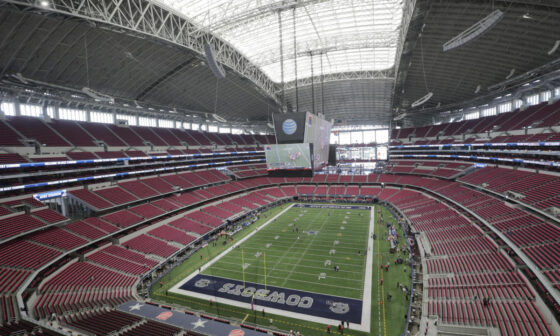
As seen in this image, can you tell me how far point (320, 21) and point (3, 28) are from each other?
96.1 ft

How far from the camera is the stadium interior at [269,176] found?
1730 cm

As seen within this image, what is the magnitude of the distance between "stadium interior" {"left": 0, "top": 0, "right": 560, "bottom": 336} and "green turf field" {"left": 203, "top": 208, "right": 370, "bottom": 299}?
0.25 metres

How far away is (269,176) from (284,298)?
40.7ft

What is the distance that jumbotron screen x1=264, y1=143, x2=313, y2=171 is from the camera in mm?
24102

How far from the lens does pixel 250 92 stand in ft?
156

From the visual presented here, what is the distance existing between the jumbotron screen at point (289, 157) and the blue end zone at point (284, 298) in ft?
34.8

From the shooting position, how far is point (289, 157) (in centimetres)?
2508

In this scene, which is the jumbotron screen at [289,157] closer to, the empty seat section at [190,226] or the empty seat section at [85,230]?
the empty seat section at [190,226]

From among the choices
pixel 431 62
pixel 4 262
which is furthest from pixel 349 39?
pixel 4 262

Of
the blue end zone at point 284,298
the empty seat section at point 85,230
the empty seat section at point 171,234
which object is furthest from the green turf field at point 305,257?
the empty seat section at point 85,230

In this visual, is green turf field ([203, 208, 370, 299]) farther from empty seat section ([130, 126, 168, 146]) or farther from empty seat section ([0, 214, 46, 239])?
empty seat section ([130, 126, 168, 146])

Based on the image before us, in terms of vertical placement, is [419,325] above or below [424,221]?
below

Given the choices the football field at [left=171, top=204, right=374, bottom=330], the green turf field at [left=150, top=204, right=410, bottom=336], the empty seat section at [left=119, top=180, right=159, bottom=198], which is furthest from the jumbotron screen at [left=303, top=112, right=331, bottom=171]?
the empty seat section at [left=119, top=180, right=159, bottom=198]

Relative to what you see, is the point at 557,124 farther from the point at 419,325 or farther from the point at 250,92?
the point at 250,92
